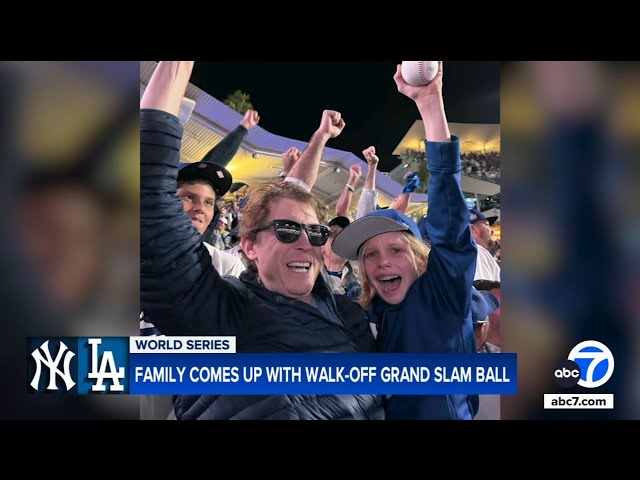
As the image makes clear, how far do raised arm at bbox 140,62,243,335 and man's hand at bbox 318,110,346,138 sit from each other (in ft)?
3.03

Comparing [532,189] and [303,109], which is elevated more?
[303,109]

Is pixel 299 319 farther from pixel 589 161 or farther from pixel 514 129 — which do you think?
pixel 589 161

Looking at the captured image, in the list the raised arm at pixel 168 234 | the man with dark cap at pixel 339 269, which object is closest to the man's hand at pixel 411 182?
the man with dark cap at pixel 339 269

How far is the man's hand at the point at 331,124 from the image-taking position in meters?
4.05

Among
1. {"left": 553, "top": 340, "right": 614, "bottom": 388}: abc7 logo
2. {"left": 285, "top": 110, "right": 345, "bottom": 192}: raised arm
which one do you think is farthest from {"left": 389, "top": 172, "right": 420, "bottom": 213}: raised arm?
{"left": 553, "top": 340, "right": 614, "bottom": 388}: abc7 logo

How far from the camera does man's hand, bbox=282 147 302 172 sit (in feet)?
13.3

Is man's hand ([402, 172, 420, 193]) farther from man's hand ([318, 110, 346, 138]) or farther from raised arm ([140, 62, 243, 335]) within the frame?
raised arm ([140, 62, 243, 335])

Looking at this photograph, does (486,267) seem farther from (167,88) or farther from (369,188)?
(167,88)

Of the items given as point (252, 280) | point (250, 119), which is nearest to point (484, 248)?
point (252, 280)

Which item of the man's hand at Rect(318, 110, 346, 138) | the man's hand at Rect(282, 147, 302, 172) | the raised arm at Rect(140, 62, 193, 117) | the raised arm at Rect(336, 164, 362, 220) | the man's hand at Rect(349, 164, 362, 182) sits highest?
the raised arm at Rect(140, 62, 193, 117)

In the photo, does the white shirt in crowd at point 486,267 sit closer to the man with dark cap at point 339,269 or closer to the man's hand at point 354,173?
the man with dark cap at point 339,269
